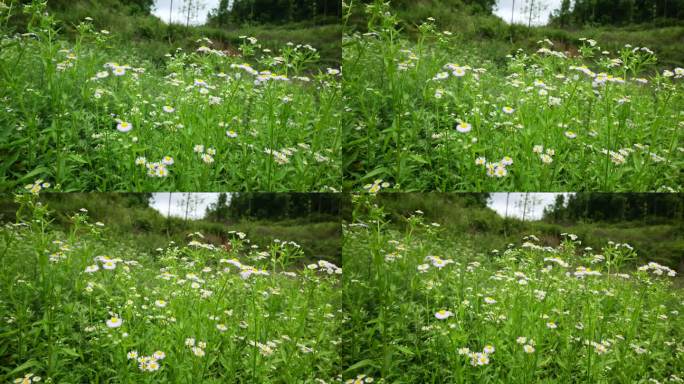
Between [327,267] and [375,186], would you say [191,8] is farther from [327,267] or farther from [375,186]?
[327,267]

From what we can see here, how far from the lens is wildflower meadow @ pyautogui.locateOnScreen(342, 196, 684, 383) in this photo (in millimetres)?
3496

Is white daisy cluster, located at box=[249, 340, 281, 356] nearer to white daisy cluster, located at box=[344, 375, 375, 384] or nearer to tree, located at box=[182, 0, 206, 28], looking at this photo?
white daisy cluster, located at box=[344, 375, 375, 384]

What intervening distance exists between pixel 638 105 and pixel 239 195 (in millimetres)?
2394

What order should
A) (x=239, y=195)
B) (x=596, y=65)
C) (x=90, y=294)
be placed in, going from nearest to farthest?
(x=90, y=294)
(x=239, y=195)
(x=596, y=65)

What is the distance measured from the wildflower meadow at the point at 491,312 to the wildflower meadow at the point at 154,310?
27 centimetres

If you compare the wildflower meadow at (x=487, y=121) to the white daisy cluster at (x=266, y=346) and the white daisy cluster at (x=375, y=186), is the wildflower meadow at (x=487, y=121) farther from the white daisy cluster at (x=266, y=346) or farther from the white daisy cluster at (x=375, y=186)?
the white daisy cluster at (x=266, y=346)

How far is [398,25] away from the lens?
3695 millimetres

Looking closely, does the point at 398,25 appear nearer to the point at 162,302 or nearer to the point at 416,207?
the point at 416,207

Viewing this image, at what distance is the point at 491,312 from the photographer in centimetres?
354

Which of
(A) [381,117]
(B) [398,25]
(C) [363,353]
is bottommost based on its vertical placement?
(C) [363,353]

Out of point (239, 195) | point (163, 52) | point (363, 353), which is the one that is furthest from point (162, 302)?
point (163, 52)

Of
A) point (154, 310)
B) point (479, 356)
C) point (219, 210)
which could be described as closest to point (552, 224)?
point (479, 356)

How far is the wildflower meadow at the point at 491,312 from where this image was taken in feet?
11.5

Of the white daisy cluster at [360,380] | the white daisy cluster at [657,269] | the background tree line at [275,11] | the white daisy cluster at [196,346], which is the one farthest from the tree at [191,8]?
the white daisy cluster at [657,269]
